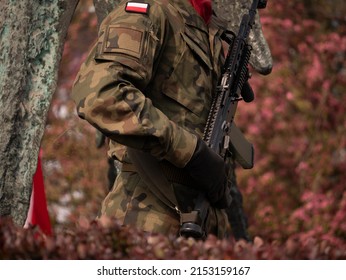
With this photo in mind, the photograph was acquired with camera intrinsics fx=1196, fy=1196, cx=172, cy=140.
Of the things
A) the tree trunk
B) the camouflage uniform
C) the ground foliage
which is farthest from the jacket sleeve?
the ground foliage

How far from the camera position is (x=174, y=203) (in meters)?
3.93

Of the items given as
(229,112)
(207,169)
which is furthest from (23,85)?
(207,169)

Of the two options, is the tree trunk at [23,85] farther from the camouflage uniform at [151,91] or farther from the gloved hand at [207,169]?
the gloved hand at [207,169]

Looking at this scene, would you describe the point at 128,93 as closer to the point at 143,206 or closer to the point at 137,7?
the point at 137,7

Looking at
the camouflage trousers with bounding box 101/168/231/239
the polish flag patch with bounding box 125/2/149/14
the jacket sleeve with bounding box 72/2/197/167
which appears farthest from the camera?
the camouflage trousers with bounding box 101/168/231/239

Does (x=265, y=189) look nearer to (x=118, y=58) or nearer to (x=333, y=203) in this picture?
(x=333, y=203)

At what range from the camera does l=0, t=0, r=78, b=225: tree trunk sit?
14.5 feet

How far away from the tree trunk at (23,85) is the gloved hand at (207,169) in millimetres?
858

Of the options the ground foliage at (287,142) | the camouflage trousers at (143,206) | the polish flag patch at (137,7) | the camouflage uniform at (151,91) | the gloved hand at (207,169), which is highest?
the polish flag patch at (137,7)

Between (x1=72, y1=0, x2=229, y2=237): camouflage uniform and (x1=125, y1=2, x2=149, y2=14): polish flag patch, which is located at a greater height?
(x1=125, y1=2, x2=149, y2=14): polish flag patch

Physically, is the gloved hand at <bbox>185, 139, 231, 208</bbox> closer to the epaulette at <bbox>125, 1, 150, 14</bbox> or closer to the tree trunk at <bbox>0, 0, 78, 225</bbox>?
the epaulette at <bbox>125, 1, 150, 14</bbox>

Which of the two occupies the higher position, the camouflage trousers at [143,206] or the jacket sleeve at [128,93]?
the jacket sleeve at [128,93]

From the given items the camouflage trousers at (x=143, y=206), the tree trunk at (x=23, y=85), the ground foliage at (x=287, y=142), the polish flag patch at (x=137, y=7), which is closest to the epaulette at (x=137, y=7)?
the polish flag patch at (x=137, y=7)

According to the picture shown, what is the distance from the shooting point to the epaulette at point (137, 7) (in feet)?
12.5
